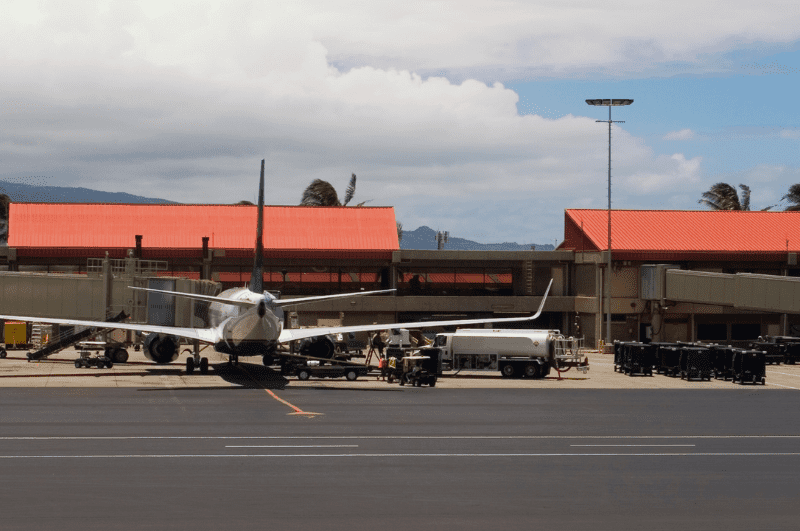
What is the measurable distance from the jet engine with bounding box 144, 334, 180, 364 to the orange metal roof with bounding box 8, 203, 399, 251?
37.5 m

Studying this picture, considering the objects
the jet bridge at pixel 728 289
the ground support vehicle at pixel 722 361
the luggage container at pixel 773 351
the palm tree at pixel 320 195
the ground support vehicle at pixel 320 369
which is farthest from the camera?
the palm tree at pixel 320 195

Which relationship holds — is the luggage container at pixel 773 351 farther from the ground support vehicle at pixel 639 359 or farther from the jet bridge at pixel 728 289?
the ground support vehicle at pixel 639 359

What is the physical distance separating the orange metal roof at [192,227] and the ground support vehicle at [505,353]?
40.6 m

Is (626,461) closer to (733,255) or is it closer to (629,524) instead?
(629,524)

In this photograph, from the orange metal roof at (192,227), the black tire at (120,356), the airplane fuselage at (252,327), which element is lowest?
the black tire at (120,356)


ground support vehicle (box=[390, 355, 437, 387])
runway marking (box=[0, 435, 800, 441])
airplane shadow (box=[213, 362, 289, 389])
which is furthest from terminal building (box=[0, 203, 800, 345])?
runway marking (box=[0, 435, 800, 441])

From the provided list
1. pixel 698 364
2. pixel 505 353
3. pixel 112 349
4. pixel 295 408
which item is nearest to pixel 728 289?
pixel 698 364

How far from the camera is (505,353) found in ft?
205

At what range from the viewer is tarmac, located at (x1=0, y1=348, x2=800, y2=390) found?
179ft

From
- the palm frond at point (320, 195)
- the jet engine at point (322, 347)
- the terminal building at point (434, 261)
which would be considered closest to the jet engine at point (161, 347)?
the jet engine at point (322, 347)

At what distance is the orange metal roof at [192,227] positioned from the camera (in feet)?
330

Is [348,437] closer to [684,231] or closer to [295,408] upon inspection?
[295,408]

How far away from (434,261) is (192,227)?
26559 mm

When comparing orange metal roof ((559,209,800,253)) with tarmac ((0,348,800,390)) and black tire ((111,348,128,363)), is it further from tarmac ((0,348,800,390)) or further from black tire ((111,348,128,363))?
black tire ((111,348,128,363))
